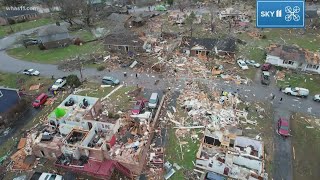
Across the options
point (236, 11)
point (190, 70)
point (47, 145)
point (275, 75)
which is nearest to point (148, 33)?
point (190, 70)

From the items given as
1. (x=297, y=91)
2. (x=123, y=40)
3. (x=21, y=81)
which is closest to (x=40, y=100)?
(x=21, y=81)

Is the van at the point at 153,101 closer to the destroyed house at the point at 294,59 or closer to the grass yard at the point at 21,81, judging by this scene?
the grass yard at the point at 21,81

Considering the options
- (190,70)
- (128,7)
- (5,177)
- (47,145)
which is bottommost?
(5,177)

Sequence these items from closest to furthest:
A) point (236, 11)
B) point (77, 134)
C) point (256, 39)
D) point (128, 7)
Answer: point (77, 134) < point (256, 39) < point (236, 11) < point (128, 7)

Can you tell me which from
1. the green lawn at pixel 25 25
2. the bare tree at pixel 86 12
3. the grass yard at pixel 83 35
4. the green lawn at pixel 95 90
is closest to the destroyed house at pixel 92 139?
the green lawn at pixel 95 90

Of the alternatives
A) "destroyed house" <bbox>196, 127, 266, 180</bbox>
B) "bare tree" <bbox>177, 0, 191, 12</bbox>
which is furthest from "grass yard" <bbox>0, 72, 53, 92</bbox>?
"bare tree" <bbox>177, 0, 191, 12</bbox>

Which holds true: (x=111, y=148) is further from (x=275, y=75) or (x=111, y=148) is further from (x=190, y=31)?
(x=190, y=31)
